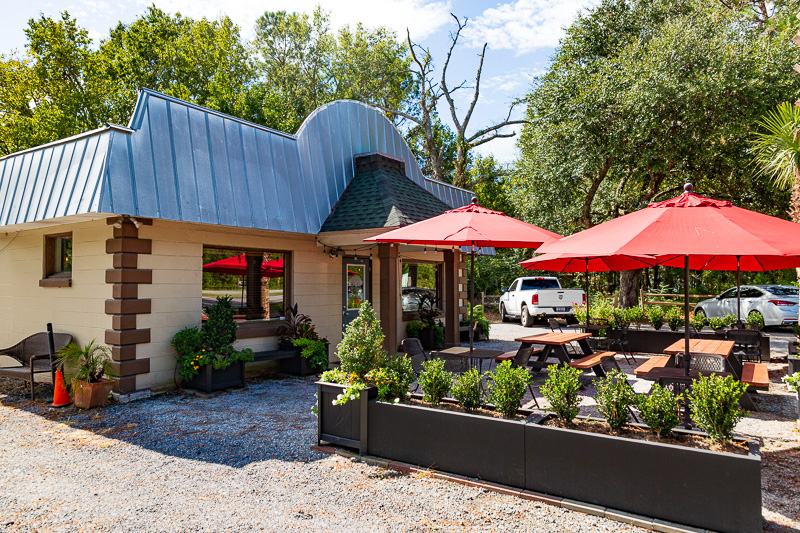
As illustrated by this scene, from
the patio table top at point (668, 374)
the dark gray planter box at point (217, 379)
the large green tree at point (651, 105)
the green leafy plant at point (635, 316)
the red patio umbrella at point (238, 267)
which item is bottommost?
the dark gray planter box at point (217, 379)

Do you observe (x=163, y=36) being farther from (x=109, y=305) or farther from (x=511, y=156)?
(x=109, y=305)

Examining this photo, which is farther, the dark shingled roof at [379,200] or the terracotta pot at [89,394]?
the dark shingled roof at [379,200]

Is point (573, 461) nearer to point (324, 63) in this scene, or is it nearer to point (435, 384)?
point (435, 384)

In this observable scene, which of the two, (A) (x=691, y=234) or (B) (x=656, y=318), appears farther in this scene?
(B) (x=656, y=318)

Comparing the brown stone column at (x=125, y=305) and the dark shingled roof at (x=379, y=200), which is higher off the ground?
the dark shingled roof at (x=379, y=200)

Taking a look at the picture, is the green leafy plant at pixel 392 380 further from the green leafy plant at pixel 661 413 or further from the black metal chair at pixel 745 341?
the black metal chair at pixel 745 341

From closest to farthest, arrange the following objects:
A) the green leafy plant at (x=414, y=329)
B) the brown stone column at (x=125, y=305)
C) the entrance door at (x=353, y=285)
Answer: the brown stone column at (x=125, y=305) < the entrance door at (x=353, y=285) < the green leafy plant at (x=414, y=329)

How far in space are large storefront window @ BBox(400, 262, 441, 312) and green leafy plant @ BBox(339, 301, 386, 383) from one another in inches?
311

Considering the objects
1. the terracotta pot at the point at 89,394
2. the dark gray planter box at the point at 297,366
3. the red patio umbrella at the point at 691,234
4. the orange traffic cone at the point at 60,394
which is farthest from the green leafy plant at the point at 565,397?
the orange traffic cone at the point at 60,394

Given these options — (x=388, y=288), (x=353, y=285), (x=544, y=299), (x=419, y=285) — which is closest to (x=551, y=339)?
(x=388, y=288)

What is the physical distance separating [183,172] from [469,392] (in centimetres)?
546

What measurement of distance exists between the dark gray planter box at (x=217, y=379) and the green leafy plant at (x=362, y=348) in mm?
3550

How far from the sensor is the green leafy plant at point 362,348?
16.0ft

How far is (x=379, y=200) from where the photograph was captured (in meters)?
9.60
